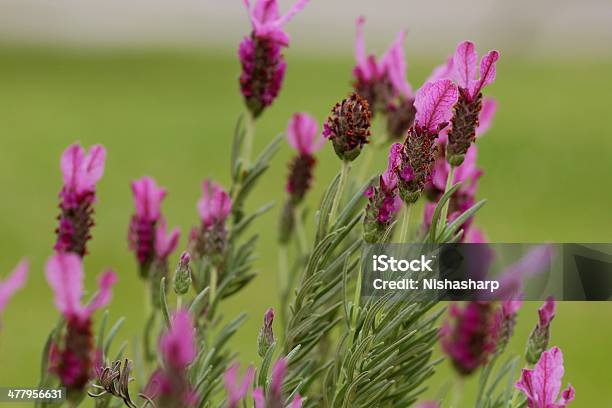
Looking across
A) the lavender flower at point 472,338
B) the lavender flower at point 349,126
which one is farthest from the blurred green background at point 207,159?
the lavender flower at point 349,126

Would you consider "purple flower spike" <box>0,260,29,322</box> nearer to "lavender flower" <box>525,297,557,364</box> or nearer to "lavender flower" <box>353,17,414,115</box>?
"lavender flower" <box>525,297,557,364</box>

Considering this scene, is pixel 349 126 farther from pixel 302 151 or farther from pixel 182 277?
pixel 302 151

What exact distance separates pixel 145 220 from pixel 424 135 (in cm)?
31

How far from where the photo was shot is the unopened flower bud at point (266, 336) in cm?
52

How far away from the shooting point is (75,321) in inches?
18.2

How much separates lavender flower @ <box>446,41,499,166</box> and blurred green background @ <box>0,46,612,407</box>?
207 centimetres

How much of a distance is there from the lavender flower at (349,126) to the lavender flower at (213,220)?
122mm

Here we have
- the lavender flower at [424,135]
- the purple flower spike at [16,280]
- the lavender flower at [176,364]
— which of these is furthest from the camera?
the lavender flower at [424,135]

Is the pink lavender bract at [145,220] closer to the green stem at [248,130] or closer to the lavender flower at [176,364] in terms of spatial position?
the green stem at [248,130]

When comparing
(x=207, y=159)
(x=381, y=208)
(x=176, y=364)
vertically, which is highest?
(x=207, y=159)

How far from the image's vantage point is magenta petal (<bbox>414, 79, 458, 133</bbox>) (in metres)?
0.50

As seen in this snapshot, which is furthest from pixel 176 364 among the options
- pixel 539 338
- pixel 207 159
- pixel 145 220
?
pixel 207 159

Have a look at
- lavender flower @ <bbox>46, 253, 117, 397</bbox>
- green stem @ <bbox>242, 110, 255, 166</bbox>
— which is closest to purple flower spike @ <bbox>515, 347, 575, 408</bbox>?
lavender flower @ <bbox>46, 253, 117, 397</bbox>

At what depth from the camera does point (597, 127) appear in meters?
5.80
